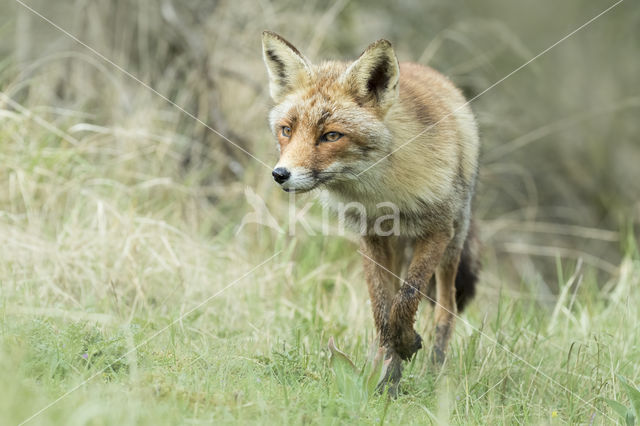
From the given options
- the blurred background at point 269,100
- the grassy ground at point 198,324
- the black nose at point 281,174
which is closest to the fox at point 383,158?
the black nose at point 281,174

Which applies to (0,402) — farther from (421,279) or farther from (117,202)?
(117,202)

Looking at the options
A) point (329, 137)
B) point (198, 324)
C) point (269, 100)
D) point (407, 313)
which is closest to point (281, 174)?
point (329, 137)

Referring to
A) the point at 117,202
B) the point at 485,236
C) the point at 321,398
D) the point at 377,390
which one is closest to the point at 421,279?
the point at 377,390

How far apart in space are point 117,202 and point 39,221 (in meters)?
0.69

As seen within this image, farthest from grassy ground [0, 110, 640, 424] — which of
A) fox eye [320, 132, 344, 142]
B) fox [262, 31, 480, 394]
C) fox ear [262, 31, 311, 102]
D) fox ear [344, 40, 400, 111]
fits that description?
fox ear [344, 40, 400, 111]

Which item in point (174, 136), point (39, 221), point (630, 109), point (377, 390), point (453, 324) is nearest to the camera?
point (377, 390)

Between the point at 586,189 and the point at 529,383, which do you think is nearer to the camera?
the point at 529,383

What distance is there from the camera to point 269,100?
6.09 meters

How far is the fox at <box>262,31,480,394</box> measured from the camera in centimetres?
382

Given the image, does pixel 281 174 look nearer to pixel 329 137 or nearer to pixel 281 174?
pixel 281 174

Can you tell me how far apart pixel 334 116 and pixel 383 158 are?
15.6 inches

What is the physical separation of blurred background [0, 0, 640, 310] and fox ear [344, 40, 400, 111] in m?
2.30

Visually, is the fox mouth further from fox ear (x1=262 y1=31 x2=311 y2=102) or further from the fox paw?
the fox paw

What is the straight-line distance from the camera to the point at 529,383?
12.9ft
